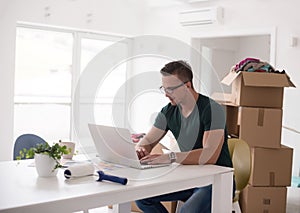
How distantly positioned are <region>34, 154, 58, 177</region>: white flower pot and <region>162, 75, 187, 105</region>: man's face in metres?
0.78

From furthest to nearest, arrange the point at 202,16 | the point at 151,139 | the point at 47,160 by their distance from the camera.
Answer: the point at 202,16 < the point at 151,139 < the point at 47,160

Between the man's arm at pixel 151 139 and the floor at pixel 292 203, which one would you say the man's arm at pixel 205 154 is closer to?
the man's arm at pixel 151 139

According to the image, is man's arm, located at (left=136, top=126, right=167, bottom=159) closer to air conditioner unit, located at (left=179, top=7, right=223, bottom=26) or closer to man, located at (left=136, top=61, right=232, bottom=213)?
man, located at (left=136, top=61, right=232, bottom=213)

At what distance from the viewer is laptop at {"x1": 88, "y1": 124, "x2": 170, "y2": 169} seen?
1.89m

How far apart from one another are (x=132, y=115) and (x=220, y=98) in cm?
114

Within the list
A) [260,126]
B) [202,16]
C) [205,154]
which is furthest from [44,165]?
[202,16]

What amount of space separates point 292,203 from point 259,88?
1154mm

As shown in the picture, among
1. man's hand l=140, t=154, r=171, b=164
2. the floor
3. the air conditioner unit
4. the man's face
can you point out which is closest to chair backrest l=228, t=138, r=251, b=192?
the man's face

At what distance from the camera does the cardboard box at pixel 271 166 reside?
134 inches

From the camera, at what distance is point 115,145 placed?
6.48 feet

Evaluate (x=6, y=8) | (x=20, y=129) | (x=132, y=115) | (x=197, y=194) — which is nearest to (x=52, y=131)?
(x=20, y=129)

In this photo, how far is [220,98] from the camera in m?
3.79

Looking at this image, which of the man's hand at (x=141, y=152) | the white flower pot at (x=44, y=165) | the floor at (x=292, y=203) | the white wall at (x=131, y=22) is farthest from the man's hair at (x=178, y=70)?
the white wall at (x=131, y=22)

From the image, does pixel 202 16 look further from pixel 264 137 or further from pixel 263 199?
pixel 263 199
